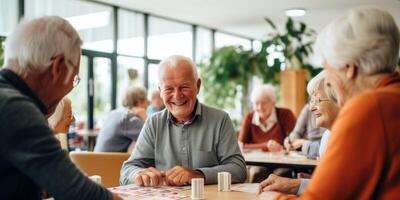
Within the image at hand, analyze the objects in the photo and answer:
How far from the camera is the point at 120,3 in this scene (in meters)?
7.65

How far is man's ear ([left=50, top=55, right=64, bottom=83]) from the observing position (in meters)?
1.37

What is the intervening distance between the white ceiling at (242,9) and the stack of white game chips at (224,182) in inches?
210

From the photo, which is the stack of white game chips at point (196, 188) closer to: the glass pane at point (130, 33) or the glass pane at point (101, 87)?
the glass pane at point (101, 87)

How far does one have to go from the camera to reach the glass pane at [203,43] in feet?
32.0

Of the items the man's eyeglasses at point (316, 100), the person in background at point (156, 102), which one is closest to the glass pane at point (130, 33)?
the person in background at point (156, 102)

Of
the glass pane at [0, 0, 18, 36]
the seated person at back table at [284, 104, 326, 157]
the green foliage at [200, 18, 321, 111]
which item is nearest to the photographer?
the seated person at back table at [284, 104, 326, 157]

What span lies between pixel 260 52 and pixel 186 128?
6.64m

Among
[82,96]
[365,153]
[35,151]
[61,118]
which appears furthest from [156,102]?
[365,153]

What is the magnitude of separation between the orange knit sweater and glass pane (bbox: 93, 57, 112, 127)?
674cm

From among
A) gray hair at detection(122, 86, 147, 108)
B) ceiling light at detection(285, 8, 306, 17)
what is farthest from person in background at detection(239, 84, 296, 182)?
ceiling light at detection(285, 8, 306, 17)

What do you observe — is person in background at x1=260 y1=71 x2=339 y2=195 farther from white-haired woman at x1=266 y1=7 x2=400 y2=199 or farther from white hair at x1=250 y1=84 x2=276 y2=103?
white hair at x1=250 y1=84 x2=276 y2=103

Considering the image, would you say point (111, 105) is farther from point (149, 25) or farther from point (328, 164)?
point (328, 164)

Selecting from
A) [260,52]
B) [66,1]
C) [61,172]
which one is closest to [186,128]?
[61,172]

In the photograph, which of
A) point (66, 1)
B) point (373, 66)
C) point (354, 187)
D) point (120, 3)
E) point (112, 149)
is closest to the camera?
point (354, 187)
